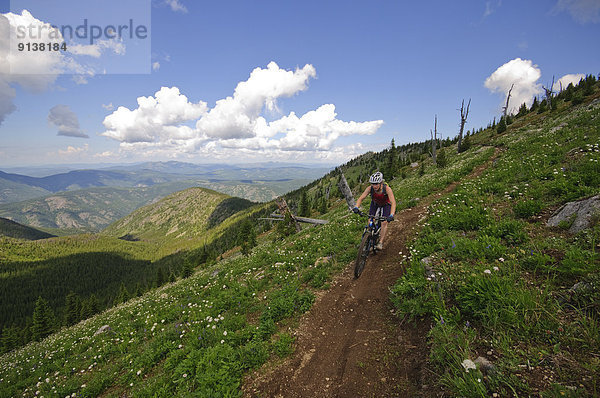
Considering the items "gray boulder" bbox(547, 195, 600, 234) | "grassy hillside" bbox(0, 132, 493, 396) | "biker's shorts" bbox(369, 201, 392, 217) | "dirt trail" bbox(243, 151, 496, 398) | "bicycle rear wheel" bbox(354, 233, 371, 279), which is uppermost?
"gray boulder" bbox(547, 195, 600, 234)

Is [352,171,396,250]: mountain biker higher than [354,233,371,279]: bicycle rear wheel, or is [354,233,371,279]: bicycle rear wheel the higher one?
[352,171,396,250]: mountain biker

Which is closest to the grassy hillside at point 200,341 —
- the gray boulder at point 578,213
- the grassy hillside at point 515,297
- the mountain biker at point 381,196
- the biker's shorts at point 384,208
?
the mountain biker at point 381,196

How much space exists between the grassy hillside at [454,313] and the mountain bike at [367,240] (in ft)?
4.23

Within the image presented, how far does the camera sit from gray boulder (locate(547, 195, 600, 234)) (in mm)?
6074

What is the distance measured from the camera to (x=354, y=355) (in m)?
5.53

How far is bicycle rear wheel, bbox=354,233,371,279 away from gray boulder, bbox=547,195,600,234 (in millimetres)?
5569

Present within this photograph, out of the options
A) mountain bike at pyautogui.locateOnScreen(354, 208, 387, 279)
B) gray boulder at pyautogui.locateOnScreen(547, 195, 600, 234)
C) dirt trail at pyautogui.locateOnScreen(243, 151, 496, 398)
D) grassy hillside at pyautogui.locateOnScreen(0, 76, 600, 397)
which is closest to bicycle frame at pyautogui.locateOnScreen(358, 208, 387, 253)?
mountain bike at pyautogui.locateOnScreen(354, 208, 387, 279)

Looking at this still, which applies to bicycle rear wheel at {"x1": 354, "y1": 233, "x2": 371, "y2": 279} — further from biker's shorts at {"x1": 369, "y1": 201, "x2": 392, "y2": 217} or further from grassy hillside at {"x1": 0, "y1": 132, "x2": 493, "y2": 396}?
biker's shorts at {"x1": 369, "y1": 201, "x2": 392, "y2": 217}

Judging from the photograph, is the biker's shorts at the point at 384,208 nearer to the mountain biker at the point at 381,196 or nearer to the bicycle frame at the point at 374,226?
the mountain biker at the point at 381,196

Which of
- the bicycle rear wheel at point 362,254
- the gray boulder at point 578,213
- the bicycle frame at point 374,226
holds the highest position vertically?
the gray boulder at point 578,213

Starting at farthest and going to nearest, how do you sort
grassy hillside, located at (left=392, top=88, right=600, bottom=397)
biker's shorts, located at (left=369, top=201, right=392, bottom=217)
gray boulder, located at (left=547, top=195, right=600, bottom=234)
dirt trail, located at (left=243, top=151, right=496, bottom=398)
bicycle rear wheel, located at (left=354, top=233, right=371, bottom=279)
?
biker's shorts, located at (left=369, top=201, right=392, bottom=217) < bicycle rear wheel, located at (left=354, top=233, right=371, bottom=279) < gray boulder, located at (left=547, top=195, right=600, bottom=234) < dirt trail, located at (left=243, top=151, right=496, bottom=398) < grassy hillside, located at (left=392, top=88, right=600, bottom=397)

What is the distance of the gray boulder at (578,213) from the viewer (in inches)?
239

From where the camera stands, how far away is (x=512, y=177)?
12125 millimetres

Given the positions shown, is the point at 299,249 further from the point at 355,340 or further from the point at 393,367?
the point at 393,367
